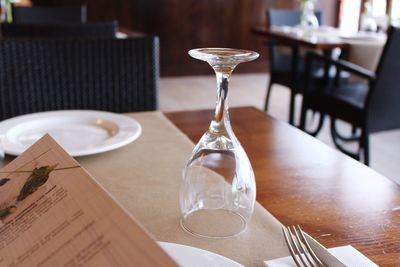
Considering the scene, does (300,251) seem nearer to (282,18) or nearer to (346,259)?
(346,259)

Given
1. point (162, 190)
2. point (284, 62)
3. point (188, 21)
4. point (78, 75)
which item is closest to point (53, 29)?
point (78, 75)

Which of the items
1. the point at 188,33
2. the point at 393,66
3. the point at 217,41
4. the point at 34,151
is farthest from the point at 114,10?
the point at 34,151

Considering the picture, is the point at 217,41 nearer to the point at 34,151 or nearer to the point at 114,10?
the point at 114,10

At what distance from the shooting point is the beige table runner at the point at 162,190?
489 millimetres

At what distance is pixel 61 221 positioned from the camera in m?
0.34

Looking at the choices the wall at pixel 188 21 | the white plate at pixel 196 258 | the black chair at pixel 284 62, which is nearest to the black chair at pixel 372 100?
the black chair at pixel 284 62

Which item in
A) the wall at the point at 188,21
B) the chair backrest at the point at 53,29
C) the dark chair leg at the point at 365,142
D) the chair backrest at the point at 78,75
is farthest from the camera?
the wall at the point at 188,21

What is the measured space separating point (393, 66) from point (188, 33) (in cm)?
300

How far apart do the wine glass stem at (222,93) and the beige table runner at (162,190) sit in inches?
5.5

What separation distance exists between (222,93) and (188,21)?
4.19 meters

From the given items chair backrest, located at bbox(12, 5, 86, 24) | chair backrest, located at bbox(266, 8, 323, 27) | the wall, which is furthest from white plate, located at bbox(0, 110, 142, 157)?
the wall

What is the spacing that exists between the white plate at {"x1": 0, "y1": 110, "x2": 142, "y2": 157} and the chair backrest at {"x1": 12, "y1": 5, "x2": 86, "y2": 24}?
67.7 inches

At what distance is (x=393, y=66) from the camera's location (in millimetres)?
1786

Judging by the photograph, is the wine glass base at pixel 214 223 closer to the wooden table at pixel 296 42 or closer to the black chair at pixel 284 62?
the wooden table at pixel 296 42
